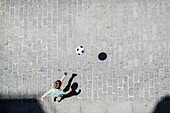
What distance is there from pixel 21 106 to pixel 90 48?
14.0 feet

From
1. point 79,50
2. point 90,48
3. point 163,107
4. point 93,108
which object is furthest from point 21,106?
point 163,107

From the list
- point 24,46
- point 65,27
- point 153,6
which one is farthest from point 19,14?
point 153,6

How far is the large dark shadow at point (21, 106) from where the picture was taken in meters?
9.77

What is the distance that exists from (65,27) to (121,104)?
4.50 meters

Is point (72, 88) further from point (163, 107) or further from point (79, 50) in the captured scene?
point (163, 107)

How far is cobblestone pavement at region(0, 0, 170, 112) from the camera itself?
9693 mm

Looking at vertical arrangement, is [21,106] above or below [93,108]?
above

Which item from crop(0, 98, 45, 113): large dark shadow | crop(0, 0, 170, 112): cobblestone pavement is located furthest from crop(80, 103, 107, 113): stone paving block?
crop(0, 98, 45, 113): large dark shadow

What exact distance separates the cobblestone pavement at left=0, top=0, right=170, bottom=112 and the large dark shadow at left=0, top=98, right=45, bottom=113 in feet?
0.93

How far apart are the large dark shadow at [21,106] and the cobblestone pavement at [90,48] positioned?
0.93 ft

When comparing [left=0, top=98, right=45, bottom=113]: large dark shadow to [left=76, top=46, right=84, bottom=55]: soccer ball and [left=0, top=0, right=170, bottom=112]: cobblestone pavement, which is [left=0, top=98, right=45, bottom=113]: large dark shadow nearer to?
[left=0, top=0, right=170, bottom=112]: cobblestone pavement

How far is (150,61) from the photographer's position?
31.9ft

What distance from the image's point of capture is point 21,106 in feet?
32.2

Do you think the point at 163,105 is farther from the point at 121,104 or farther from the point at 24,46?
the point at 24,46
